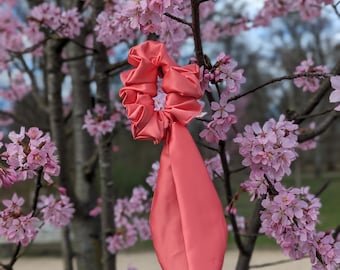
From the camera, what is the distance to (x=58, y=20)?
1.96 m

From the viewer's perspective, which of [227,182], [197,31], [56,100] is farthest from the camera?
[56,100]

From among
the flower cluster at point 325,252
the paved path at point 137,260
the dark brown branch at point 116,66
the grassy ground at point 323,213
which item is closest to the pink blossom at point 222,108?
the flower cluster at point 325,252

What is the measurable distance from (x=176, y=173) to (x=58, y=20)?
117 cm

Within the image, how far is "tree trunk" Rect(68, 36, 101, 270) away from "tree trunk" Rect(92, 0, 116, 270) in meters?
0.17

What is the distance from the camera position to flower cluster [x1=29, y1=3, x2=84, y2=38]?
76.0 inches

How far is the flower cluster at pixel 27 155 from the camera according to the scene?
3.59 feet

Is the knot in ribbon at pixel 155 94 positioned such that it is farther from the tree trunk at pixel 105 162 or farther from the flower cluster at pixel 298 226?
the tree trunk at pixel 105 162

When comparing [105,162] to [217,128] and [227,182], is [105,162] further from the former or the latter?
[217,128]

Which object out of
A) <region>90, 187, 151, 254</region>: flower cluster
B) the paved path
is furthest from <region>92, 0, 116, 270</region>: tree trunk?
the paved path

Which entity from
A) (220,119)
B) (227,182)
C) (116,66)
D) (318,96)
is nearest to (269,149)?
(220,119)

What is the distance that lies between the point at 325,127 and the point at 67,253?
49.7 inches

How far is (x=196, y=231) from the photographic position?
0.95m

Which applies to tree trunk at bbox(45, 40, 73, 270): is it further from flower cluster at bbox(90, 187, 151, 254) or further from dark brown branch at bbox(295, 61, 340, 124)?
dark brown branch at bbox(295, 61, 340, 124)

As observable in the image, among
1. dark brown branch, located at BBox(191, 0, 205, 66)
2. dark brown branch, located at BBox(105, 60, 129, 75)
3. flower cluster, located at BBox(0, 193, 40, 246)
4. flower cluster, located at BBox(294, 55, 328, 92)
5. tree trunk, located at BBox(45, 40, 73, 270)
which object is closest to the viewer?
dark brown branch, located at BBox(191, 0, 205, 66)
